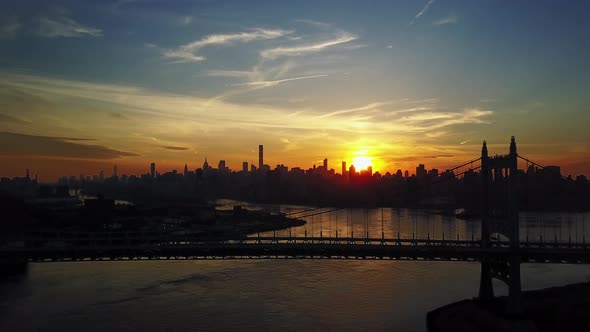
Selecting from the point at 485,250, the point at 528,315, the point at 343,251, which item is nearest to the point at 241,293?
the point at 343,251

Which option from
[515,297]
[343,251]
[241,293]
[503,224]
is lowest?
[241,293]

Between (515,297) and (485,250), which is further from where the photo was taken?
(485,250)

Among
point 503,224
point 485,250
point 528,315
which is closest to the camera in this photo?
point 528,315

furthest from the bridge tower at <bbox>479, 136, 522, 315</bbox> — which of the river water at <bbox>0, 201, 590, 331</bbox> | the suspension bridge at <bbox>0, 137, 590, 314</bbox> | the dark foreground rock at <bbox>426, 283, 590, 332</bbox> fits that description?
the river water at <bbox>0, 201, 590, 331</bbox>

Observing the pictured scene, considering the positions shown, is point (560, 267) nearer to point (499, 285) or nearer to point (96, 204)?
point (499, 285)

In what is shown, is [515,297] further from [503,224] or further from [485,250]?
[503,224]

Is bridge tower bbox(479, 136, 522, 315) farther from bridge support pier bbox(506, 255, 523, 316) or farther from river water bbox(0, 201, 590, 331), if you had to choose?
river water bbox(0, 201, 590, 331)
